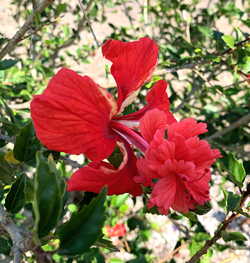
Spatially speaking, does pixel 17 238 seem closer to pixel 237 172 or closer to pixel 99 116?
pixel 99 116

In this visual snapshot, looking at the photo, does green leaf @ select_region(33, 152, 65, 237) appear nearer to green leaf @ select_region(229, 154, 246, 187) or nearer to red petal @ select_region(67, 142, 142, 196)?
red petal @ select_region(67, 142, 142, 196)

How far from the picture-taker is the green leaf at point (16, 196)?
71 centimetres

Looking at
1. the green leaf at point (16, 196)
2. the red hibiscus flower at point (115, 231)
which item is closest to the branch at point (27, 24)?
the green leaf at point (16, 196)

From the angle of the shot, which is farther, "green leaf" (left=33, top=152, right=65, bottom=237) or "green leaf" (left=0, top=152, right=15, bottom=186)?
"green leaf" (left=0, top=152, right=15, bottom=186)

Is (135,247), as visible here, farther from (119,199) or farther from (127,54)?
(127,54)

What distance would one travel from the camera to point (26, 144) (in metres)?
0.72

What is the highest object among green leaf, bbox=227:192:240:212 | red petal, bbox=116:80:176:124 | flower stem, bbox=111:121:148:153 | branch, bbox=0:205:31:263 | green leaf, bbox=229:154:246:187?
red petal, bbox=116:80:176:124

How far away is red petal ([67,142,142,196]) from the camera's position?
1.96ft

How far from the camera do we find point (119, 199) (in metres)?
1.62

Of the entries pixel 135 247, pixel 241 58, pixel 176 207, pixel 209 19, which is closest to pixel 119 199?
pixel 135 247

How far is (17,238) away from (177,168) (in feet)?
0.76

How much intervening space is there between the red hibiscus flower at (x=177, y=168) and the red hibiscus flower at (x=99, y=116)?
7 cm

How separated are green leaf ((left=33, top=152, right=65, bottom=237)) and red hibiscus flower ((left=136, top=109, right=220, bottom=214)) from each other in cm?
13

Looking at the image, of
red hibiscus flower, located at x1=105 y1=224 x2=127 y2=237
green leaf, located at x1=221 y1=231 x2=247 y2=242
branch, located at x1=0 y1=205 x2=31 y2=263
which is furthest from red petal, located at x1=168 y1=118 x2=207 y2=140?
red hibiscus flower, located at x1=105 y1=224 x2=127 y2=237
